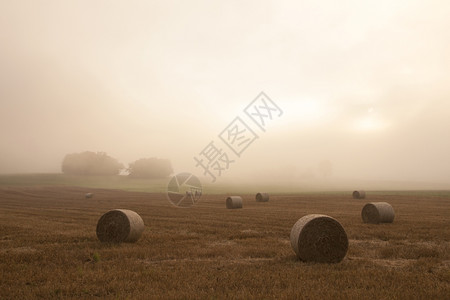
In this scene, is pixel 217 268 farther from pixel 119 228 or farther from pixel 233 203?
pixel 233 203

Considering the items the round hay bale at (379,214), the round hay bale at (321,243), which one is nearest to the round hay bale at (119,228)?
the round hay bale at (321,243)

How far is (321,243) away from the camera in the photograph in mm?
10898

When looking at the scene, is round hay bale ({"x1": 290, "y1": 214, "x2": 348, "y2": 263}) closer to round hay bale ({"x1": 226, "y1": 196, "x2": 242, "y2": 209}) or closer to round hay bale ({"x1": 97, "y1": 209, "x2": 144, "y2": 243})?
round hay bale ({"x1": 97, "y1": 209, "x2": 144, "y2": 243})

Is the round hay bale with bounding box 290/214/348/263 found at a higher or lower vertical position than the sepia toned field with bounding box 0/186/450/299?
higher

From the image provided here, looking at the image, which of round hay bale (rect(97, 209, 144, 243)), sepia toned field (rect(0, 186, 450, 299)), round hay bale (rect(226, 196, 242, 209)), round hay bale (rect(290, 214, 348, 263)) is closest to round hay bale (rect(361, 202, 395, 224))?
sepia toned field (rect(0, 186, 450, 299))

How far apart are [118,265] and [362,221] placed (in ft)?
54.0

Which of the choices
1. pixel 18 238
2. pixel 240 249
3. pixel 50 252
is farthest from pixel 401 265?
pixel 18 238

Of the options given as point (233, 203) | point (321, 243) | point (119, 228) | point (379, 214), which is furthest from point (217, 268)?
point (233, 203)

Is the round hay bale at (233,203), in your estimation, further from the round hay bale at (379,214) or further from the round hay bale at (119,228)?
the round hay bale at (119,228)

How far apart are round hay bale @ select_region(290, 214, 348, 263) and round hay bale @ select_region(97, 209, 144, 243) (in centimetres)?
671

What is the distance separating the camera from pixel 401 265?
33.8ft

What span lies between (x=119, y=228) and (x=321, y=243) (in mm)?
8155

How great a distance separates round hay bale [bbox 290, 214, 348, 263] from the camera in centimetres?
1084

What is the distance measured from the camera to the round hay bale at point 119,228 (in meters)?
14.0
